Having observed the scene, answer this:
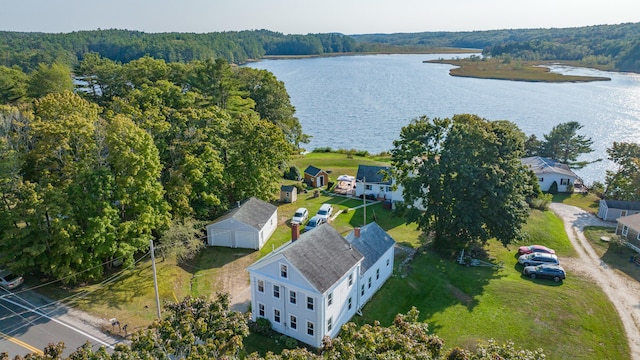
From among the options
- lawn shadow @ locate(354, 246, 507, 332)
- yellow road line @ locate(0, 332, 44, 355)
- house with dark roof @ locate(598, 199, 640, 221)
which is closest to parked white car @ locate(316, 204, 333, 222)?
lawn shadow @ locate(354, 246, 507, 332)

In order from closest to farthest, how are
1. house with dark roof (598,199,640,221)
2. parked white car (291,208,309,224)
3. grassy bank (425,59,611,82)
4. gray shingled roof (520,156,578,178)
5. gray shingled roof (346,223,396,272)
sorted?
gray shingled roof (346,223,396,272) < parked white car (291,208,309,224) < house with dark roof (598,199,640,221) < gray shingled roof (520,156,578,178) < grassy bank (425,59,611,82)

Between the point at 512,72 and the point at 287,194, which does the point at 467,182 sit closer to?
the point at 287,194

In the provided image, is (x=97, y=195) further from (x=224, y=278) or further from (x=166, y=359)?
(x=166, y=359)

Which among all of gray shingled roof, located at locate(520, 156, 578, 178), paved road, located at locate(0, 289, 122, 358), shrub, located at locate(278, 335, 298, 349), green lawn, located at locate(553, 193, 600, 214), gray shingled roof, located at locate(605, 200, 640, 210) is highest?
gray shingled roof, located at locate(520, 156, 578, 178)

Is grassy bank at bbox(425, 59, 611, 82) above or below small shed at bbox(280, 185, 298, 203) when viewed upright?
above

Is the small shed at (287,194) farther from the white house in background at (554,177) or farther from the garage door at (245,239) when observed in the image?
the white house in background at (554,177)

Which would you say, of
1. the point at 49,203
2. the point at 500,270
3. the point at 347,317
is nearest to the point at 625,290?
the point at 500,270

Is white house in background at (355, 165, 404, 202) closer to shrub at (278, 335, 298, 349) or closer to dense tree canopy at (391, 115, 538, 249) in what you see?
dense tree canopy at (391, 115, 538, 249)

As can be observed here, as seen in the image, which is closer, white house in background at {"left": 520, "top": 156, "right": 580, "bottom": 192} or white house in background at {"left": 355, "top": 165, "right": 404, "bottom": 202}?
white house in background at {"left": 355, "top": 165, "right": 404, "bottom": 202}

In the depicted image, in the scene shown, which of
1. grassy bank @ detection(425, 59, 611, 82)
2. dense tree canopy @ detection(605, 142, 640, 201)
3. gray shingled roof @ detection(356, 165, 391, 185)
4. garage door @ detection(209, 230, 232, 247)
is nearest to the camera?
garage door @ detection(209, 230, 232, 247)

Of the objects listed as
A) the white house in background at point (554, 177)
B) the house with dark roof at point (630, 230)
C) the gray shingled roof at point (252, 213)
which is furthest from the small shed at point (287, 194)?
the house with dark roof at point (630, 230)
